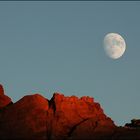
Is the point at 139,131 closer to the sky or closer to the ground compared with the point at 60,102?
closer to the ground

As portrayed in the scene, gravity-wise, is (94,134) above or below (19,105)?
below

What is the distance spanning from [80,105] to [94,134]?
17.6 meters

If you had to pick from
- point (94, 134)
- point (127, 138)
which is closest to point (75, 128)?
point (94, 134)

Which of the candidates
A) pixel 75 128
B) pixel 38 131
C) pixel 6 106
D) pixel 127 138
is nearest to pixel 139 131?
pixel 127 138

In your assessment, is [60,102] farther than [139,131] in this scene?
Yes

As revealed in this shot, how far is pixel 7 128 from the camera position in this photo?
175 meters

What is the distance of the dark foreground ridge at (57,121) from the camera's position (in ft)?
560

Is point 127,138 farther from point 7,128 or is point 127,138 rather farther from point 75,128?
point 7,128

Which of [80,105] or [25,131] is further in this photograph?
[80,105]

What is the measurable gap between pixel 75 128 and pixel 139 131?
1950cm

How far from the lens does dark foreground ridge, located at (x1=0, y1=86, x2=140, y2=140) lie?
560ft

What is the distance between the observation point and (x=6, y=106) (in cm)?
18775

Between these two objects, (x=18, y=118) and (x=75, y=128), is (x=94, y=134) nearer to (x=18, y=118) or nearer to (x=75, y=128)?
(x=75, y=128)

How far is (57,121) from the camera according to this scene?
177 meters
